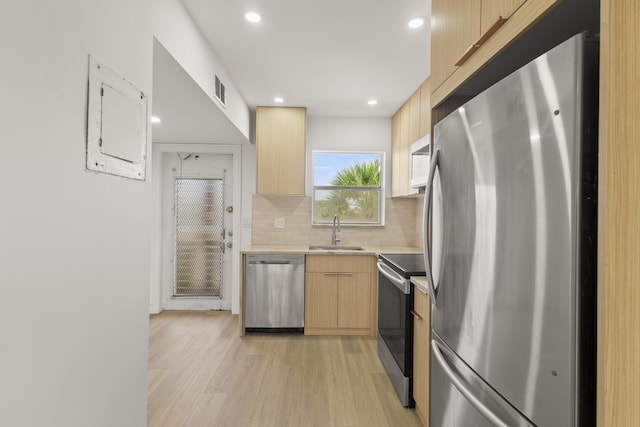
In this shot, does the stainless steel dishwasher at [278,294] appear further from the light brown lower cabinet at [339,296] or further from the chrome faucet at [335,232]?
the chrome faucet at [335,232]

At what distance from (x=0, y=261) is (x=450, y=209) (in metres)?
1.37

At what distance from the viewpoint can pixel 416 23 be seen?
84.7 inches

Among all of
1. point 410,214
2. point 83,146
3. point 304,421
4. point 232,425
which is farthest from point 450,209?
point 410,214

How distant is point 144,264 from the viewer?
61.0 inches

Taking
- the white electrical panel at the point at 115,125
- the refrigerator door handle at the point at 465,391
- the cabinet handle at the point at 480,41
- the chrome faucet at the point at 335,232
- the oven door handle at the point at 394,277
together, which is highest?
the cabinet handle at the point at 480,41

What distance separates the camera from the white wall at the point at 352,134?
13.9 ft

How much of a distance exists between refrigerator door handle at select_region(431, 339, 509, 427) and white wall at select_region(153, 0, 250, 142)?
1.95 meters

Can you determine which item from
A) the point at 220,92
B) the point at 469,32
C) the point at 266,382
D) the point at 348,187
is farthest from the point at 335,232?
the point at 469,32

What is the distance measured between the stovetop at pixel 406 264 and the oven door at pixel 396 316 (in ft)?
0.14

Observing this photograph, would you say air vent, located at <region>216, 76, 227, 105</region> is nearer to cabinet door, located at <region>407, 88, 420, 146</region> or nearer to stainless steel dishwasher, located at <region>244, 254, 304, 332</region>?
stainless steel dishwasher, located at <region>244, 254, 304, 332</region>

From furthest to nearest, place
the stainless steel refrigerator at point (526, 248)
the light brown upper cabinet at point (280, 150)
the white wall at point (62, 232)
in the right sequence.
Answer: the light brown upper cabinet at point (280, 150) < the white wall at point (62, 232) < the stainless steel refrigerator at point (526, 248)

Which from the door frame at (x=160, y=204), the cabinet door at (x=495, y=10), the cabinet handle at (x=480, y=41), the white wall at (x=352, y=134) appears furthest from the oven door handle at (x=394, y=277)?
the door frame at (x=160, y=204)

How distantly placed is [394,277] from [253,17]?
6.49 ft

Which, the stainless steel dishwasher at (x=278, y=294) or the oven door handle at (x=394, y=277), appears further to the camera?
the stainless steel dishwasher at (x=278, y=294)
